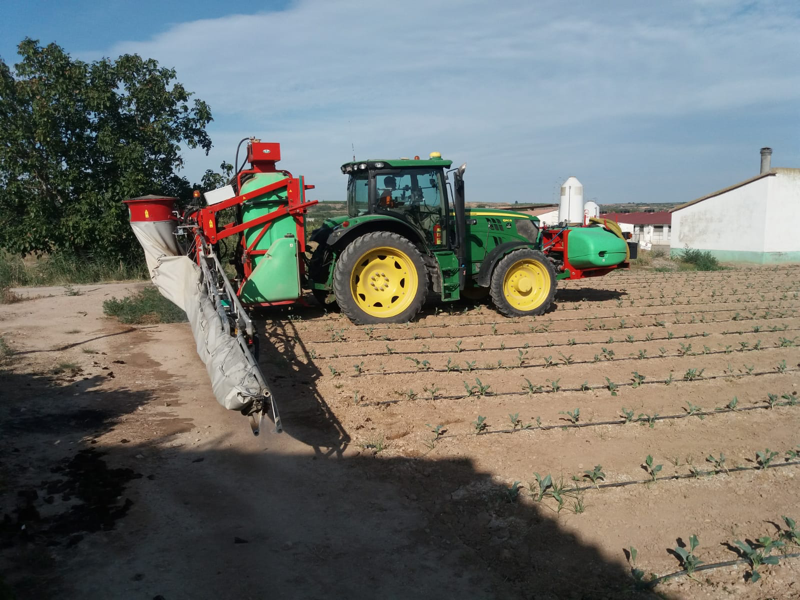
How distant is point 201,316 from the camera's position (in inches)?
212

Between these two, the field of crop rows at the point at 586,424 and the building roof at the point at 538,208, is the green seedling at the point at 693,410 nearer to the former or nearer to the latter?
the field of crop rows at the point at 586,424

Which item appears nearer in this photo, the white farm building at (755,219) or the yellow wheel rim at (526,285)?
the yellow wheel rim at (526,285)

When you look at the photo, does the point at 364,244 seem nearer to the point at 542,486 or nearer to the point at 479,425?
the point at 479,425

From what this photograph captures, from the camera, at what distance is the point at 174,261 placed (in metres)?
7.21

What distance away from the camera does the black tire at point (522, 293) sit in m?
8.83

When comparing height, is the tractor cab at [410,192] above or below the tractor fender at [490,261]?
above

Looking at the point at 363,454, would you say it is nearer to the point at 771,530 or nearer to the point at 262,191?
the point at 771,530

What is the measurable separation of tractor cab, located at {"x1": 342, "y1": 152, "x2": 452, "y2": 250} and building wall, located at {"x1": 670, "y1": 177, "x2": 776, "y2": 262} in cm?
1784

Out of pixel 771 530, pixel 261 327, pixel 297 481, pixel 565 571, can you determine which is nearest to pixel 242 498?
pixel 297 481

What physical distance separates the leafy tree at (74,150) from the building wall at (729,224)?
1939 centimetres

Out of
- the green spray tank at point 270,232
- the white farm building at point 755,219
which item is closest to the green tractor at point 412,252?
the green spray tank at point 270,232

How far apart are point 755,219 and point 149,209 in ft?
70.0

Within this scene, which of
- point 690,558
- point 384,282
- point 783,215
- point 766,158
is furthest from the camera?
point 766,158

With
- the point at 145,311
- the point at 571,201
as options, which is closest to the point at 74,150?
the point at 145,311
